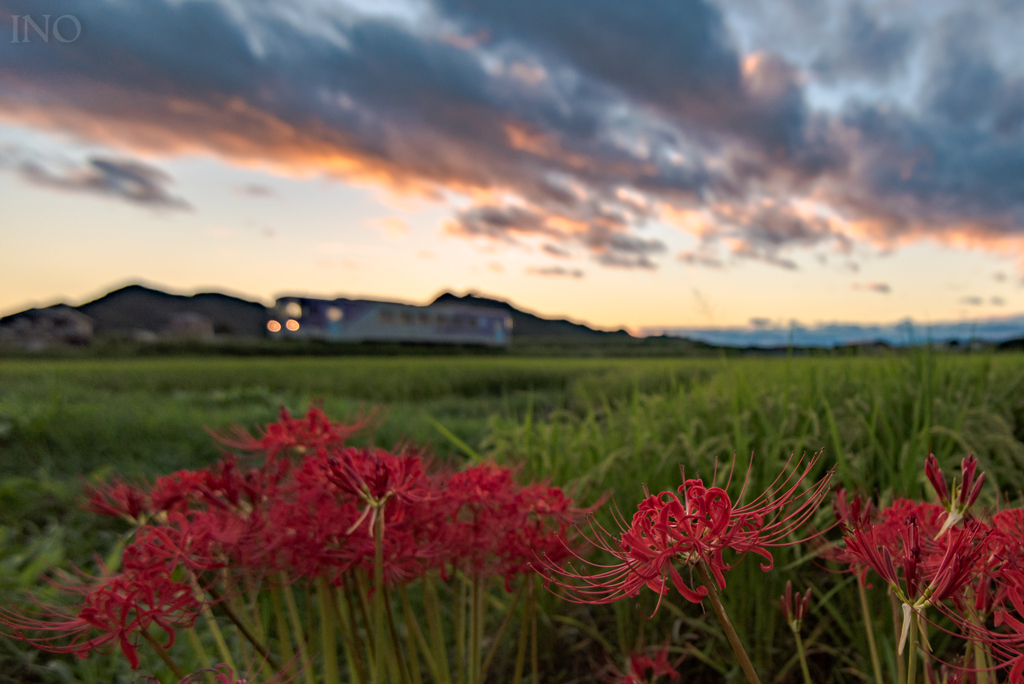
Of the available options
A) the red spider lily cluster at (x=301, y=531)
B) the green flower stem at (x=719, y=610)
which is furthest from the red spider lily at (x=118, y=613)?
the green flower stem at (x=719, y=610)

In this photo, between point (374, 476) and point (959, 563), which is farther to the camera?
point (374, 476)

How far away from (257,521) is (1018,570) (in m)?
1.61

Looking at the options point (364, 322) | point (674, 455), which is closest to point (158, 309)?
point (364, 322)

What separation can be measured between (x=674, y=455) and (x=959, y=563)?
2.38 m

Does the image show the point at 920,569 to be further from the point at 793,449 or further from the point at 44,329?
the point at 44,329

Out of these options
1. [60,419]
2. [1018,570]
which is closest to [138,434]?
[60,419]

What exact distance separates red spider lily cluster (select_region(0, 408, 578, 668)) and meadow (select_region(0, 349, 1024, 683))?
475 millimetres

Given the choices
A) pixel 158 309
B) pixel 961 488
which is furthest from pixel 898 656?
pixel 158 309

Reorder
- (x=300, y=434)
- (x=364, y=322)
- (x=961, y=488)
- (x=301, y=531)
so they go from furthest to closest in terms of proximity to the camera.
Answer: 1. (x=364, y=322)
2. (x=300, y=434)
3. (x=301, y=531)
4. (x=961, y=488)

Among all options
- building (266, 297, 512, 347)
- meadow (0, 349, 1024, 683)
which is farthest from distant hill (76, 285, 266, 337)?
meadow (0, 349, 1024, 683)

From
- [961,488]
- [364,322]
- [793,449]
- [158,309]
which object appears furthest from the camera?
[158,309]

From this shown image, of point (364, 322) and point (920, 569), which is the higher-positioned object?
point (364, 322)

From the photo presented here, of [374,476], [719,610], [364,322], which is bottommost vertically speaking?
[719,610]

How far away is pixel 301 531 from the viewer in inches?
56.5
